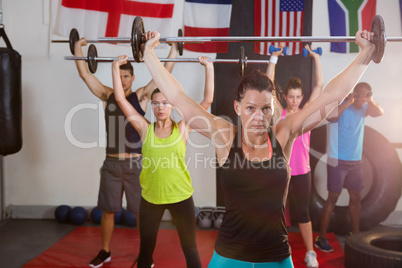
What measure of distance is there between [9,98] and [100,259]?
154 centimetres

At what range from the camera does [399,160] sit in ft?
13.4

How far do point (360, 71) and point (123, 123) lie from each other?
228 centimetres

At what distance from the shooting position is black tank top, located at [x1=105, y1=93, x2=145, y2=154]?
3.40 m

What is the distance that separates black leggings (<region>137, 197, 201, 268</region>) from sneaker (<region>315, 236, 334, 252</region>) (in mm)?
1509

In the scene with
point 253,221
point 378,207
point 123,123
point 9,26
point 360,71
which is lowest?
point 378,207

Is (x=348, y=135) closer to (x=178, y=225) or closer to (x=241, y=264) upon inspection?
(x=178, y=225)

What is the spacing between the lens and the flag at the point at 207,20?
4.25m

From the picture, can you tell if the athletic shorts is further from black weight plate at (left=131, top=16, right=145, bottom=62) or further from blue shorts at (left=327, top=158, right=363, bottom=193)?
blue shorts at (left=327, top=158, right=363, bottom=193)

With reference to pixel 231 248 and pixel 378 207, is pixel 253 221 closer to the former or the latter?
pixel 231 248

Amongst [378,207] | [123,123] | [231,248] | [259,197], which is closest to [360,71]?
[259,197]

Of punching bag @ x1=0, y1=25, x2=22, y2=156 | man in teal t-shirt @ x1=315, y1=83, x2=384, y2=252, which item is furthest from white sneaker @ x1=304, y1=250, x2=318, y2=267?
punching bag @ x1=0, y1=25, x2=22, y2=156

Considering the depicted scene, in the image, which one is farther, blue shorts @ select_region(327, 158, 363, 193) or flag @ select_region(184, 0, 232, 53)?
flag @ select_region(184, 0, 232, 53)

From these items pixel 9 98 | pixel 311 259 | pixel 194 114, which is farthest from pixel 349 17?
pixel 9 98

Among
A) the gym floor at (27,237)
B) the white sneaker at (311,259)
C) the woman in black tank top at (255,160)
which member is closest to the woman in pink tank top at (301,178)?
the white sneaker at (311,259)
